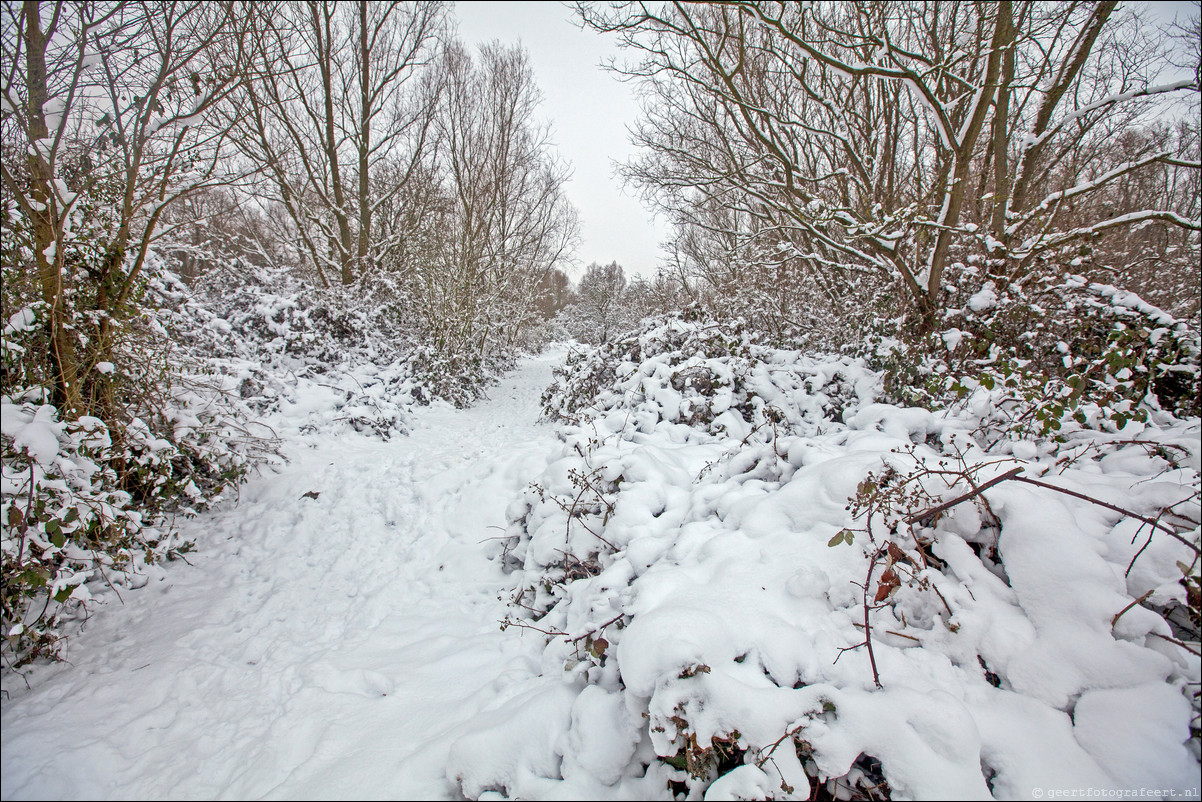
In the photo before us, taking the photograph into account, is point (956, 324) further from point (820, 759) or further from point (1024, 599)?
point (820, 759)

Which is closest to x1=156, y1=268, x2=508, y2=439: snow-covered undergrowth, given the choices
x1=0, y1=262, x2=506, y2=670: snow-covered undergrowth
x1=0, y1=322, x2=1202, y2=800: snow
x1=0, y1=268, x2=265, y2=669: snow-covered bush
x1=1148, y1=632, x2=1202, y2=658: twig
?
x1=0, y1=262, x2=506, y2=670: snow-covered undergrowth

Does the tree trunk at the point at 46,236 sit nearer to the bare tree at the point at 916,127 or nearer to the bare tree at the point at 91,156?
the bare tree at the point at 91,156

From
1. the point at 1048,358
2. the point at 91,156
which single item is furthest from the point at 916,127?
the point at 91,156

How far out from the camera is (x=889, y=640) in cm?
188

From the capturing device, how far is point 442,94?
11375 mm

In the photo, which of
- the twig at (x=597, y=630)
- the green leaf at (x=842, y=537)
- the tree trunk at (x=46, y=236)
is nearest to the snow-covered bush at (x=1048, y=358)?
the green leaf at (x=842, y=537)

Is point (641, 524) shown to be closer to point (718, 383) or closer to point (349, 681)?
point (349, 681)

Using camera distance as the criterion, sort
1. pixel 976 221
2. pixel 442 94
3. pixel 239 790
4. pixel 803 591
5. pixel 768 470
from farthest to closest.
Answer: pixel 442 94 → pixel 976 221 → pixel 768 470 → pixel 803 591 → pixel 239 790

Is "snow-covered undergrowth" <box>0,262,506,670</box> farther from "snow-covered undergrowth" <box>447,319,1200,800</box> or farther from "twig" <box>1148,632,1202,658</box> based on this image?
"twig" <box>1148,632,1202,658</box>

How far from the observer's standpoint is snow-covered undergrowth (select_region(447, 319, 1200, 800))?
1.46 m

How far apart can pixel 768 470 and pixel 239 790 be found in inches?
125

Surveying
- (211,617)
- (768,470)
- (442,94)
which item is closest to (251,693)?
(211,617)

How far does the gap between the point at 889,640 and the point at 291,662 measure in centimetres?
311

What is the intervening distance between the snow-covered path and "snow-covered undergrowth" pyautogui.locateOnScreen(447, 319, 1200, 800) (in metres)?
0.43
